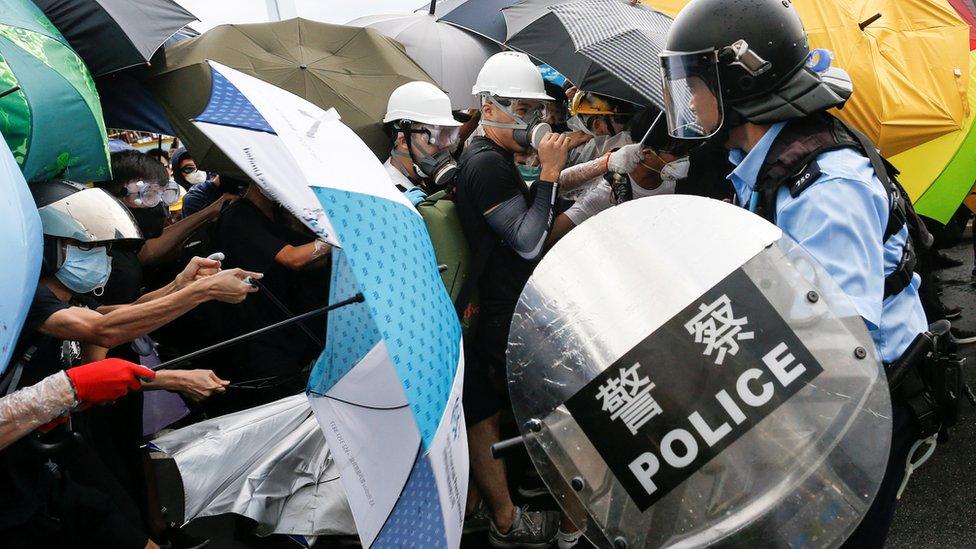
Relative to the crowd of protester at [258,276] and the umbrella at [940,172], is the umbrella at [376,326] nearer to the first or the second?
the crowd of protester at [258,276]

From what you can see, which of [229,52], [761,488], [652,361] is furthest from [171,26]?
[761,488]

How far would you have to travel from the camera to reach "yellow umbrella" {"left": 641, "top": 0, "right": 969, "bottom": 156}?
5.09 meters

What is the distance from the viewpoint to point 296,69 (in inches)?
211

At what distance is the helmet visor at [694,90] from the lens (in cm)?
252

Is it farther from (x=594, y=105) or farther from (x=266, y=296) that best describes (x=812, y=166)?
(x=266, y=296)

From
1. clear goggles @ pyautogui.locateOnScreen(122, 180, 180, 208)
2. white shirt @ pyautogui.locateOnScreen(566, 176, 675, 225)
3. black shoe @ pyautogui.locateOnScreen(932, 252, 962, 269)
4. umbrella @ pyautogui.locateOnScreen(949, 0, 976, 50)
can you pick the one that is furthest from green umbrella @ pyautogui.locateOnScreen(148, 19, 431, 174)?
black shoe @ pyautogui.locateOnScreen(932, 252, 962, 269)

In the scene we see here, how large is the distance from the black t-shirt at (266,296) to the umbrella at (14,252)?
1669 mm

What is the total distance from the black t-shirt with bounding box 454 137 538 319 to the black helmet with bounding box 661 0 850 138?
1.35 m

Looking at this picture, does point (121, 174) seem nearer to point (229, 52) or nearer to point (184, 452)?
point (229, 52)

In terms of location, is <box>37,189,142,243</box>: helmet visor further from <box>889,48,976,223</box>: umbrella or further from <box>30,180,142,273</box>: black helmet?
<box>889,48,976,223</box>: umbrella

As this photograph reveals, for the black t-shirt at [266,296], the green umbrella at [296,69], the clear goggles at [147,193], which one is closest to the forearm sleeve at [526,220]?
the black t-shirt at [266,296]

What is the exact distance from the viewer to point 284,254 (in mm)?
3875

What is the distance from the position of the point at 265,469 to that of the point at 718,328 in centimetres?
275

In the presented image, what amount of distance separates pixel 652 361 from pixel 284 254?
238 cm
